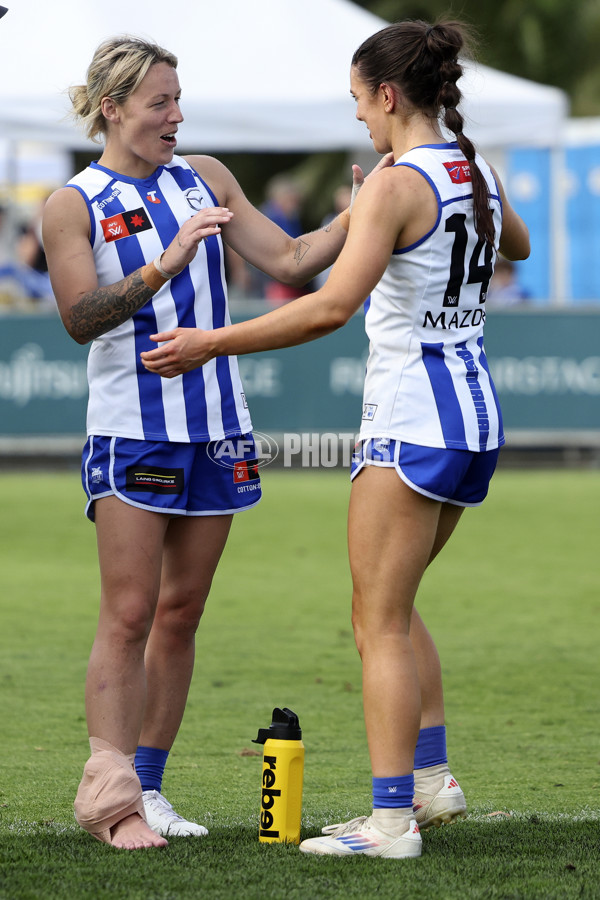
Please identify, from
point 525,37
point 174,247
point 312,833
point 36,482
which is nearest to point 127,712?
point 312,833

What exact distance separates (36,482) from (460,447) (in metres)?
9.33

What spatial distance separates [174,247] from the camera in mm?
3486

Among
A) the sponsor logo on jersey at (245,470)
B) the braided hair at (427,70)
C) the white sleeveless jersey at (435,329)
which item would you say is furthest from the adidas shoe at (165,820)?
the braided hair at (427,70)

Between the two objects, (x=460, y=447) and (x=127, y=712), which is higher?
(x=460, y=447)

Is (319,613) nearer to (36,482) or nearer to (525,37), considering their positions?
(36,482)

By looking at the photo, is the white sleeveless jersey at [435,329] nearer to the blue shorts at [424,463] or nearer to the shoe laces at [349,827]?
the blue shorts at [424,463]

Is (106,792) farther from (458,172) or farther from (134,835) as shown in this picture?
(458,172)

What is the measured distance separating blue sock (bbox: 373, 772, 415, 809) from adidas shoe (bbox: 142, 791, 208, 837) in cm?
60

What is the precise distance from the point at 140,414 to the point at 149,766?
3.44ft

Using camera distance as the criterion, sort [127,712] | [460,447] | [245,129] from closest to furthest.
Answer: [460,447] < [127,712] < [245,129]

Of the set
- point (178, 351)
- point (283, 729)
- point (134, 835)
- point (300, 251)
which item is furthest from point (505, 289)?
point (134, 835)

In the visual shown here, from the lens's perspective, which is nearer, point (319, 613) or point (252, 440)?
point (252, 440)

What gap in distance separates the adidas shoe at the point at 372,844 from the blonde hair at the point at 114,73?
2.08 m

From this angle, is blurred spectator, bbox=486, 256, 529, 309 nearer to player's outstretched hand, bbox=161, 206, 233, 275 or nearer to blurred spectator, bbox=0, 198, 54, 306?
blurred spectator, bbox=0, 198, 54, 306
